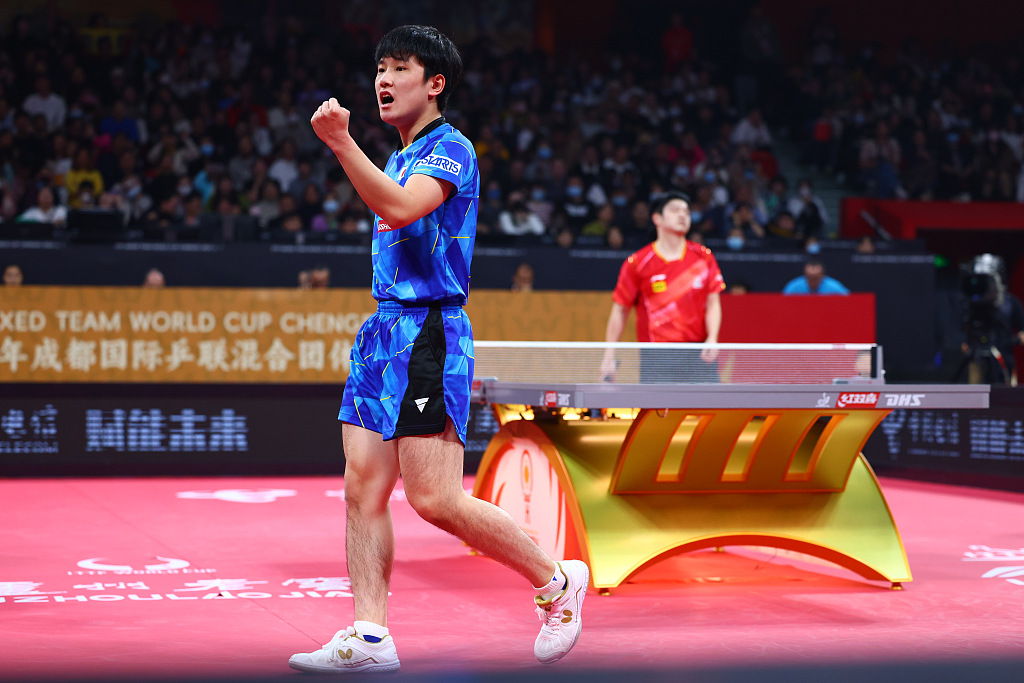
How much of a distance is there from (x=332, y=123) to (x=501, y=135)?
1391cm

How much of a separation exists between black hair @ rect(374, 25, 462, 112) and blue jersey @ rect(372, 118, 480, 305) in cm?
16

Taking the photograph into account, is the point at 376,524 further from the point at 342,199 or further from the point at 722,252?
the point at 342,199

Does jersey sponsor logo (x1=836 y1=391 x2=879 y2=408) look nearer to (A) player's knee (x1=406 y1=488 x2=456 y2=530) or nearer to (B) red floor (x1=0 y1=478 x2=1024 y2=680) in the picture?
(B) red floor (x1=0 y1=478 x2=1024 y2=680)

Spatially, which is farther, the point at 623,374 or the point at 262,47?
the point at 262,47

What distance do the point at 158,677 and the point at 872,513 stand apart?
10.9ft

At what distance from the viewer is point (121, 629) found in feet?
13.6

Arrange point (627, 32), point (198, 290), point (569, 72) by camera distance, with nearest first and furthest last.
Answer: point (198, 290) → point (569, 72) → point (627, 32)

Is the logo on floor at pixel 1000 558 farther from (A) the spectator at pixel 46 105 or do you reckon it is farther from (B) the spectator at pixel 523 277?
(A) the spectator at pixel 46 105

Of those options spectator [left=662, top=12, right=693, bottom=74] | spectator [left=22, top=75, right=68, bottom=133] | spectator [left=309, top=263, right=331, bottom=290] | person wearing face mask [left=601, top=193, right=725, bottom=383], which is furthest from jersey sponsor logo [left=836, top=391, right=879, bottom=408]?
spectator [left=662, top=12, right=693, bottom=74]

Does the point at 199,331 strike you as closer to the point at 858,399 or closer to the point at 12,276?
the point at 12,276

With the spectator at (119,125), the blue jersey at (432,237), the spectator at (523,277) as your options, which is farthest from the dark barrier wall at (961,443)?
the spectator at (119,125)

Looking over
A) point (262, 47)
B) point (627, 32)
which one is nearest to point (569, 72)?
point (627, 32)

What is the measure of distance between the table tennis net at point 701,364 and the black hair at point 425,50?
224 centimetres

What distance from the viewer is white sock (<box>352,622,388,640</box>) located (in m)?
3.39
